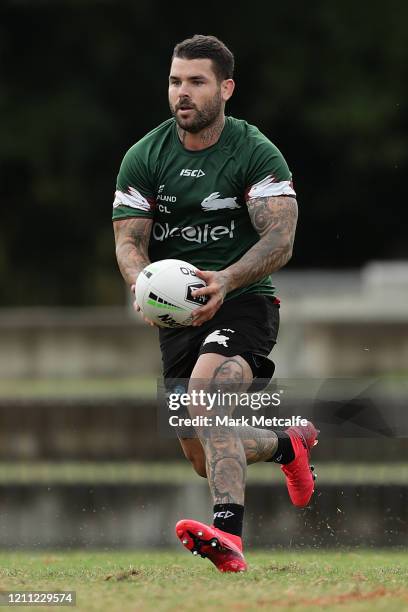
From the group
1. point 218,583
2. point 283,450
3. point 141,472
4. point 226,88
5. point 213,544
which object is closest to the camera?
point 218,583

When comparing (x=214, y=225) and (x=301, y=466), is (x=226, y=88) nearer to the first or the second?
(x=214, y=225)

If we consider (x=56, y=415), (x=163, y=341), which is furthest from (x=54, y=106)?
(x=163, y=341)

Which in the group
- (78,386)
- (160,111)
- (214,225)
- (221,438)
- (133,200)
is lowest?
(78,386)

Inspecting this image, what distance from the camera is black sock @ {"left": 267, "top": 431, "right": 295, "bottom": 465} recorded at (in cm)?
792

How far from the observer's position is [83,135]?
1711 inches

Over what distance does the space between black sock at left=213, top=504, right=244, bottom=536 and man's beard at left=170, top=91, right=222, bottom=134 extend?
71.3 inches

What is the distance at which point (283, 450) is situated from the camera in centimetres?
795

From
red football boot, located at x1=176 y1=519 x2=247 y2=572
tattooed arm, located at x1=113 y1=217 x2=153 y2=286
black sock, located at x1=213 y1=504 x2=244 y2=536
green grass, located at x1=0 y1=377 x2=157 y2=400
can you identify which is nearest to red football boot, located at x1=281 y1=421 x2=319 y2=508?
Result: black sock, located at x1=213 y1=504 x2=244 y2=536

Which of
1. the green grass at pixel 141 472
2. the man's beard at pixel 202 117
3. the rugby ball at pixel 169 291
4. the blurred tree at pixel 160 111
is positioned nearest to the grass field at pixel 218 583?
the rugby ball at pixel 169 291

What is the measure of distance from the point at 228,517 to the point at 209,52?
2226 millimetres

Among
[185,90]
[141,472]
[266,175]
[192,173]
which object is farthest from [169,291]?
[141,472]

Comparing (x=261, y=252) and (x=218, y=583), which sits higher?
(x=261, y=252)

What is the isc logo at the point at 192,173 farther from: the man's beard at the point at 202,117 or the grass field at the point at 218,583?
the grass field at the point at 218,583

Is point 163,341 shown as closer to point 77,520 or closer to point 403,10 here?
point 77,520
